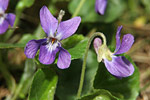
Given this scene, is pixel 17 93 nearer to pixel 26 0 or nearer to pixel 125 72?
pixel 26 0

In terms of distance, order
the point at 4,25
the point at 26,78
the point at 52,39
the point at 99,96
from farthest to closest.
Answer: the point at 26,78
the point at 4,25
the point at 99,96
the point at 52,39

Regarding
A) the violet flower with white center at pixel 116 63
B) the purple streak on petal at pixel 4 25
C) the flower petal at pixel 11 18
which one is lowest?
the violet flower with white center at pixel 116 63

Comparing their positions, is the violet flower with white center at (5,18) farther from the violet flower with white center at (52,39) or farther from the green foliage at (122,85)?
the green foliage at (122,85)

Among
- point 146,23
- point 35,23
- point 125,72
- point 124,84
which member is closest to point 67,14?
point 35,23

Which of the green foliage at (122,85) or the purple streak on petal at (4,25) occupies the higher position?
the purple streak on petal at (4,25)

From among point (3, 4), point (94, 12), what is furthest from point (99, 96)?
point (94, 12)

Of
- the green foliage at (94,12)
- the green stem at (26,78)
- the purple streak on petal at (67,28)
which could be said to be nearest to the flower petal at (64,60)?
the purple streak on petal at (67,28)

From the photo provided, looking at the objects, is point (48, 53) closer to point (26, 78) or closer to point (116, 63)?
point (116, 63)

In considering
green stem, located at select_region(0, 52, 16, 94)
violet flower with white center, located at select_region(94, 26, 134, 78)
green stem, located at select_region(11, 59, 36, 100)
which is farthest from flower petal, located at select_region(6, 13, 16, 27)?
violet flower with white center, located at select_region(94, 26, 134, 78)
